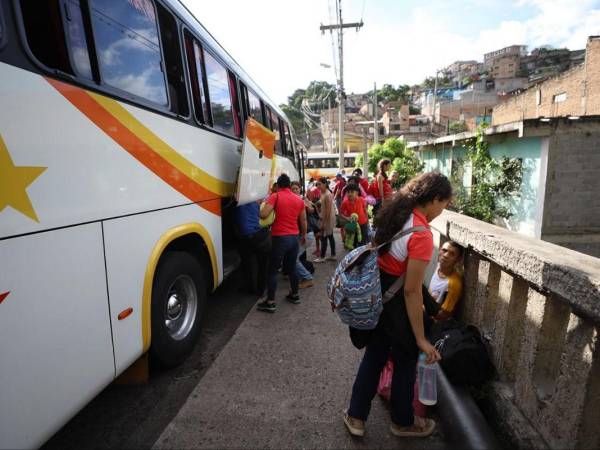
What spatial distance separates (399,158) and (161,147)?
1552cm

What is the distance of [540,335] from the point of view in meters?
1.99

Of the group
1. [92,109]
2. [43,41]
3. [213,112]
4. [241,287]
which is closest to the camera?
[43,41]

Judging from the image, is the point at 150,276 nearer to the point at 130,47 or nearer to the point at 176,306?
the point at 176,306

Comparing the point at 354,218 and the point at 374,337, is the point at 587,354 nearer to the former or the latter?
the point at 374,337

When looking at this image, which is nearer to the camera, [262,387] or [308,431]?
[308,431]

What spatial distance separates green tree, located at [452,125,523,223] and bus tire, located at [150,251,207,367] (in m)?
7.71

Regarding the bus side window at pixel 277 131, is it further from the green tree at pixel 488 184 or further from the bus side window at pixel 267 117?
the green tree at pixel 488 184

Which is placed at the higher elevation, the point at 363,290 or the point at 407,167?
the point at 407,167

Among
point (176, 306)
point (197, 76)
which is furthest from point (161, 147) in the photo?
point (176, 306)

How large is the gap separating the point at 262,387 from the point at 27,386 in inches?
65.8

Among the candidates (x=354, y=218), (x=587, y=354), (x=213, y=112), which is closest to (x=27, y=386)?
(x=587, y=354)

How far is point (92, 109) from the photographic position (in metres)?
2.05

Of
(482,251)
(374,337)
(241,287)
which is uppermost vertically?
(482,251)

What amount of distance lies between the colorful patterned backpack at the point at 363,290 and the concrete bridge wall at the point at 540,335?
0.73 metres
